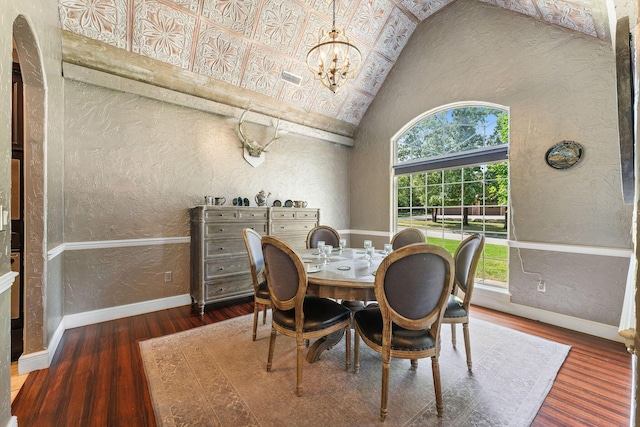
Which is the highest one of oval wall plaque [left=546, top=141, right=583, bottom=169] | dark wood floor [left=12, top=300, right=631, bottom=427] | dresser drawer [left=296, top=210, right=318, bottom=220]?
oval wall plaque [left=546, top=141, right=583, bottom=169]

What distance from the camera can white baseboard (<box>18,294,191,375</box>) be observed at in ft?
6.87

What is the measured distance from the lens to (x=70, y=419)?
5.37 ft

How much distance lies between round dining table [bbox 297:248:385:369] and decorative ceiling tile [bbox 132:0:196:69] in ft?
9.60

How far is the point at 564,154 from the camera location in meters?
2.95

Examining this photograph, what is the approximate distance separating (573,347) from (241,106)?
4.78 meters

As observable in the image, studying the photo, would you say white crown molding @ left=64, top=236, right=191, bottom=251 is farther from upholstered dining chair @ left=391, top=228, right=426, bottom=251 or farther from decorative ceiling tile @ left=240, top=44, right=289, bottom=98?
upholstered dining chair @ left=391, top=228, right=426, bottom=251

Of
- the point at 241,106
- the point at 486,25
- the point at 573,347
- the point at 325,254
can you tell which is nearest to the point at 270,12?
the point at 241,106

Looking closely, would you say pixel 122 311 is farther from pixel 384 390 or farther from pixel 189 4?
pixel 189 4

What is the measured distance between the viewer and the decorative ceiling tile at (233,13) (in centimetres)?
307

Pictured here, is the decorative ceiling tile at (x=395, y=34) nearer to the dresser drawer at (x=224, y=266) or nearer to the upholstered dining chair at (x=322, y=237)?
the upholstered dining chair at (x=322, y=237)

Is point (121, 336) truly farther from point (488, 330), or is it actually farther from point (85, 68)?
point (488, 330)

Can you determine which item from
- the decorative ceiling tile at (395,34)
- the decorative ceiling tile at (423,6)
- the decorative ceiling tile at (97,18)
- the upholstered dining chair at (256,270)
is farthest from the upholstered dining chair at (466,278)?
the decorative ceiling tile at (97,18)

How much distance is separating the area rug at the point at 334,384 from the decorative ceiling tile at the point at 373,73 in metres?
4.09

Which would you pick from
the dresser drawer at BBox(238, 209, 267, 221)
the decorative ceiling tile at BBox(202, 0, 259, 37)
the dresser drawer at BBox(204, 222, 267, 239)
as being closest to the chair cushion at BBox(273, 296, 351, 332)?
the dresser drawer at BBox(204, 222, 267, 239)
